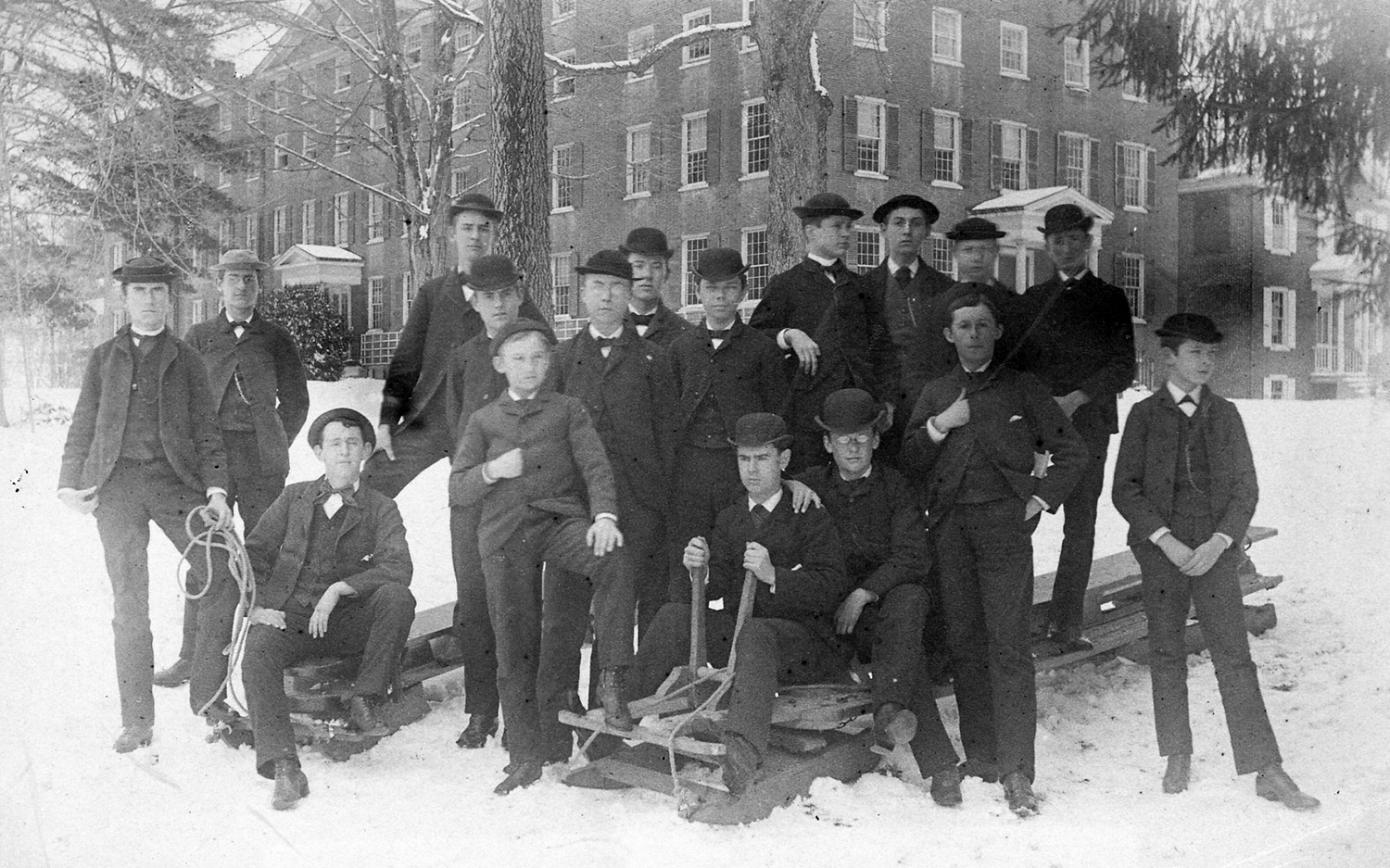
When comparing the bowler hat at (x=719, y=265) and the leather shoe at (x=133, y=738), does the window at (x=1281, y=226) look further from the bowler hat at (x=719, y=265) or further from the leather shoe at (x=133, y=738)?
the leather shoe at (x=133, y=738)

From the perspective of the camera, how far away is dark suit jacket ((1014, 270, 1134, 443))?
4383mm

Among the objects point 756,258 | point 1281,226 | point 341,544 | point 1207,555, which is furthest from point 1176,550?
point 341,544

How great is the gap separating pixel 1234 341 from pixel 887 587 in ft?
4.92

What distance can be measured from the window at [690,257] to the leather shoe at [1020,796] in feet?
7.52

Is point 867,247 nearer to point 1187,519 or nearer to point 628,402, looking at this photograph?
point 628,402

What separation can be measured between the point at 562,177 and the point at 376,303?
3.69ft

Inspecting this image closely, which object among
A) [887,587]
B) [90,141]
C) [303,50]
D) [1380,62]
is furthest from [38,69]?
[1380,62]

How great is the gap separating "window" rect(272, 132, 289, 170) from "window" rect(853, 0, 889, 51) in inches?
98.9

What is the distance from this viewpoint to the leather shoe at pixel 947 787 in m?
3.73

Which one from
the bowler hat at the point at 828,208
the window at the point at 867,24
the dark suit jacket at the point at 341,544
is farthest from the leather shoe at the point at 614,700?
the window at the point at 867,24

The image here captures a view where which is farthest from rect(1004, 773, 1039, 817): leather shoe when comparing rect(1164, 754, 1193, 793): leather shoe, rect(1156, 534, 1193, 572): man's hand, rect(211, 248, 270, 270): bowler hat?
rect(211, 248, 270, 270): bowler hat

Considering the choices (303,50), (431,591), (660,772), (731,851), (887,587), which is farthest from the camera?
(431,591)

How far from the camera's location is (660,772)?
3635 millimetres

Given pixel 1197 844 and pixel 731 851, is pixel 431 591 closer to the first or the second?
pixel 731 851
